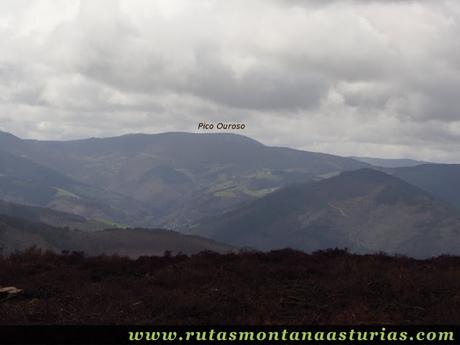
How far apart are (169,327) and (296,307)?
13.8 ft

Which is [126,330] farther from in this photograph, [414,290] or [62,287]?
[414,290]

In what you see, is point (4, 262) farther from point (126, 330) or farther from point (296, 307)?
point (296, 307)

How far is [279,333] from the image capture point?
11719 millimetres

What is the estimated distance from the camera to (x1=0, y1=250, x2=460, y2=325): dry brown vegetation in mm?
13766

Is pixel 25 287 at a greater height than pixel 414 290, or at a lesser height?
lesser

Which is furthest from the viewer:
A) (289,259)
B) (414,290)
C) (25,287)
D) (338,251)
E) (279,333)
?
(338,251)

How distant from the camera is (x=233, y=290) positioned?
54.7 feet

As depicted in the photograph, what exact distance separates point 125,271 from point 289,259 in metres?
7.44

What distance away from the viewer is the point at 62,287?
57.9 feet

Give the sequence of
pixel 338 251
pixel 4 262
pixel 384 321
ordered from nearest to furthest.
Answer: pixel 384 321
pixel 4 262
pixel 338 251

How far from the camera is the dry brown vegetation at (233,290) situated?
13.8 meters

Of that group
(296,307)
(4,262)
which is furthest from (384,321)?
(4,262)

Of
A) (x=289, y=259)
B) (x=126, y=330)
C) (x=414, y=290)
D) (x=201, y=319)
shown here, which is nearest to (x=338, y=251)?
(x=289, y=259)

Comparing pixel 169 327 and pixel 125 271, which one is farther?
pixel 125 271
